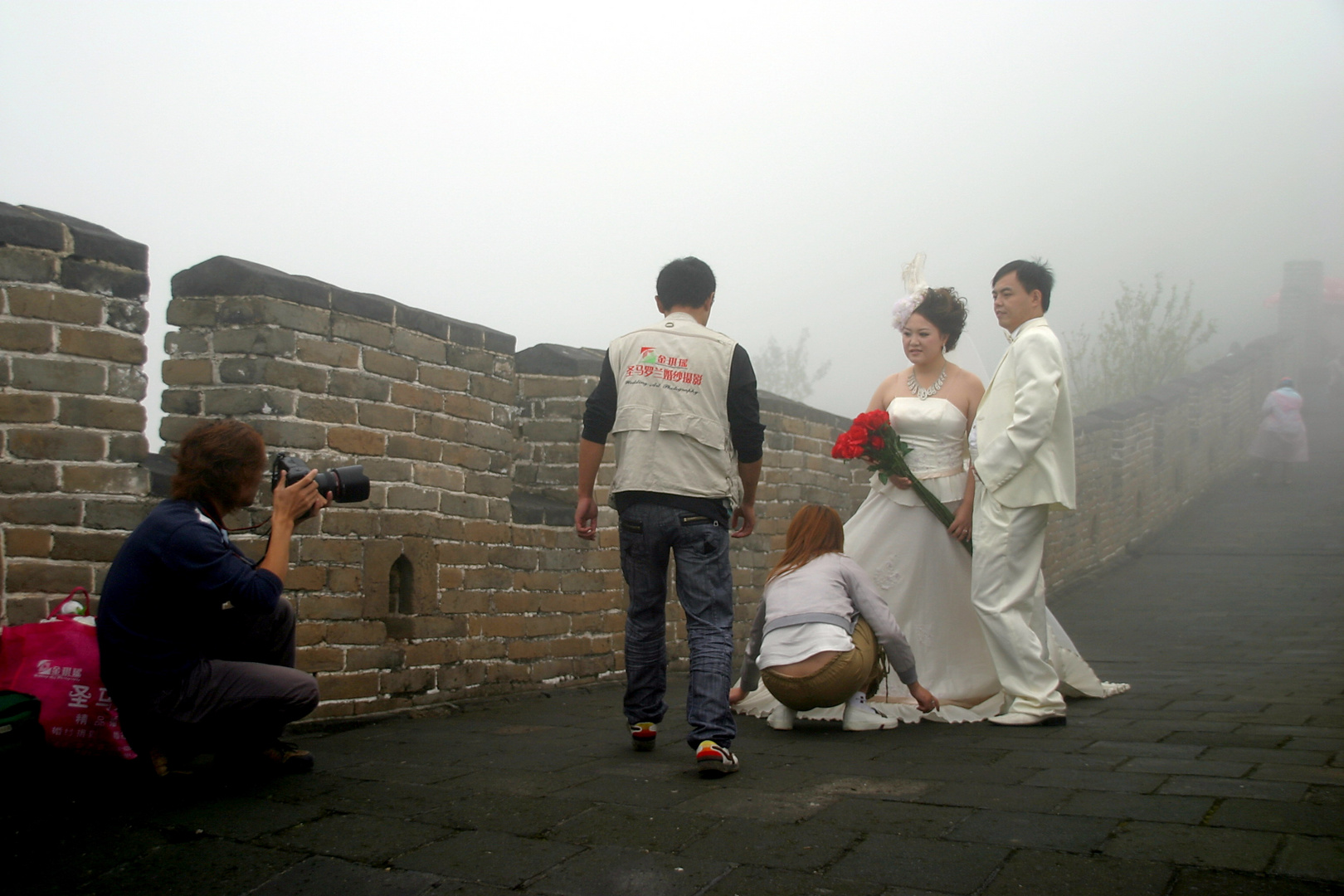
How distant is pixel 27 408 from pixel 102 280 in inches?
20.2

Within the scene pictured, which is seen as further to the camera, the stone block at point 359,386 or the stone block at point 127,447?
the stone block at point 359,386

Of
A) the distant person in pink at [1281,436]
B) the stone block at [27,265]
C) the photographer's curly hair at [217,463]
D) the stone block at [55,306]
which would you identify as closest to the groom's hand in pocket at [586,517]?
the photographer's curly hair at [217,463]

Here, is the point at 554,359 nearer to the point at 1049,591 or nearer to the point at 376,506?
the point at 376,506

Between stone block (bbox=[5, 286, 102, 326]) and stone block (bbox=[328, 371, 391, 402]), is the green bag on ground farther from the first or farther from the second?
stone block (bbox=[328, 371, 391, 402])

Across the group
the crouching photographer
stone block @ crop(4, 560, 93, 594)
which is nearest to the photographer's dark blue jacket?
the crouching photographer

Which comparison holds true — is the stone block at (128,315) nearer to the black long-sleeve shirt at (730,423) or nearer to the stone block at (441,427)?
the stone block at (441,427)

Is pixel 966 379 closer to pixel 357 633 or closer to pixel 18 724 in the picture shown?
pixel 357 633

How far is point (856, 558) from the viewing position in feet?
16.3

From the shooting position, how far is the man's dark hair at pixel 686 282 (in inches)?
148

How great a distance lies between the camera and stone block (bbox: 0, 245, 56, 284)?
3557 mm

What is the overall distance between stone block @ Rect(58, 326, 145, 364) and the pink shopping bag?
101cm

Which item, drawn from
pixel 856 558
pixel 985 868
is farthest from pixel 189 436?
pixel 856 558

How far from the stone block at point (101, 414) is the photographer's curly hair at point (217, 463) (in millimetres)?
775

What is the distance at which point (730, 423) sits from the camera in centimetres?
372
